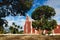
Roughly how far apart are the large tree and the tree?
23cm

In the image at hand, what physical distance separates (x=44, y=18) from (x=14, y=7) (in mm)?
657

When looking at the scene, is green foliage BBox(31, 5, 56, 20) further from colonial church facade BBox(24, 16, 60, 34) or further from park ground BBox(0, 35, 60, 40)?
park ground BBox(0, 35, 60, 40)

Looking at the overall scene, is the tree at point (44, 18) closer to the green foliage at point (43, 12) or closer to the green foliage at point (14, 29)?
the green foliage at point (43, 12)

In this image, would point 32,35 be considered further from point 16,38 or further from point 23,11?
point 23,11

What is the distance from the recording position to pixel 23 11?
271 centimetres

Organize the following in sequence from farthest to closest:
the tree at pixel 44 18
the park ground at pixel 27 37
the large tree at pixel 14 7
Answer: the large tree at pixel 14 7
the tree at pixel 44 18
the park ground at pixel 27 37

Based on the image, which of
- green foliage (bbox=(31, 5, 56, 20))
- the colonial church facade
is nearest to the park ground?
the colonial church facade

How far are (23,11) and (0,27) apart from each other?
55cm

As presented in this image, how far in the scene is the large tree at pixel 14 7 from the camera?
2.68 m

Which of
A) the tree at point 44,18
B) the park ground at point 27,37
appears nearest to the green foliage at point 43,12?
the tree at point 44,18

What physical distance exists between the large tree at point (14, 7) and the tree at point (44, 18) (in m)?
0.23

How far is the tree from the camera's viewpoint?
251 centimetres

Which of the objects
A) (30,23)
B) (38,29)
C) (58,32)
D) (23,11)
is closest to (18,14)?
(23,11)

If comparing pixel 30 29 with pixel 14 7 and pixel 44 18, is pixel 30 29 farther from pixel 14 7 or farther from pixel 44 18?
pixel 14 7
